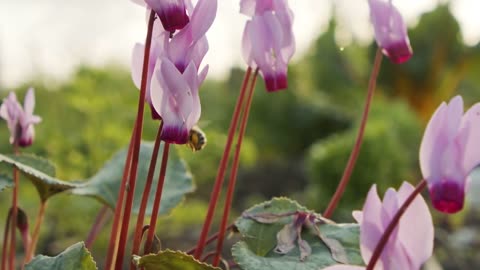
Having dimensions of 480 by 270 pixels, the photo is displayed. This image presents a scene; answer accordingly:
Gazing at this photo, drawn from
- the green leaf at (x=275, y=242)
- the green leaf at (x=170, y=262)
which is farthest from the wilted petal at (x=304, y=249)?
the green leaf at (x=170, y=262)

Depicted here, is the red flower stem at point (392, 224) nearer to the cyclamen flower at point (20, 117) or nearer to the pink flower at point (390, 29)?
the pink flower at point (390, 29)

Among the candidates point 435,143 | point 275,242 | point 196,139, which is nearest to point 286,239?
point 275,242

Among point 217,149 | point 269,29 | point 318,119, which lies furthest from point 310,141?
point 269,29

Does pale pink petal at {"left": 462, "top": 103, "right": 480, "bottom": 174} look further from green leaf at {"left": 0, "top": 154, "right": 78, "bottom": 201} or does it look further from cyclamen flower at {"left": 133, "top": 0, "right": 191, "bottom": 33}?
green leaf at {"left": 0, "top": 154, "right": 78, "bottom": 201}

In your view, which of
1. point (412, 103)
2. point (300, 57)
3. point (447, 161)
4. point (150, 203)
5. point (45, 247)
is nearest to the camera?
point (447, 161)

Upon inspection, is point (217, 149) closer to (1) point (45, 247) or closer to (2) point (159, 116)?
(1) point (45, 247)
